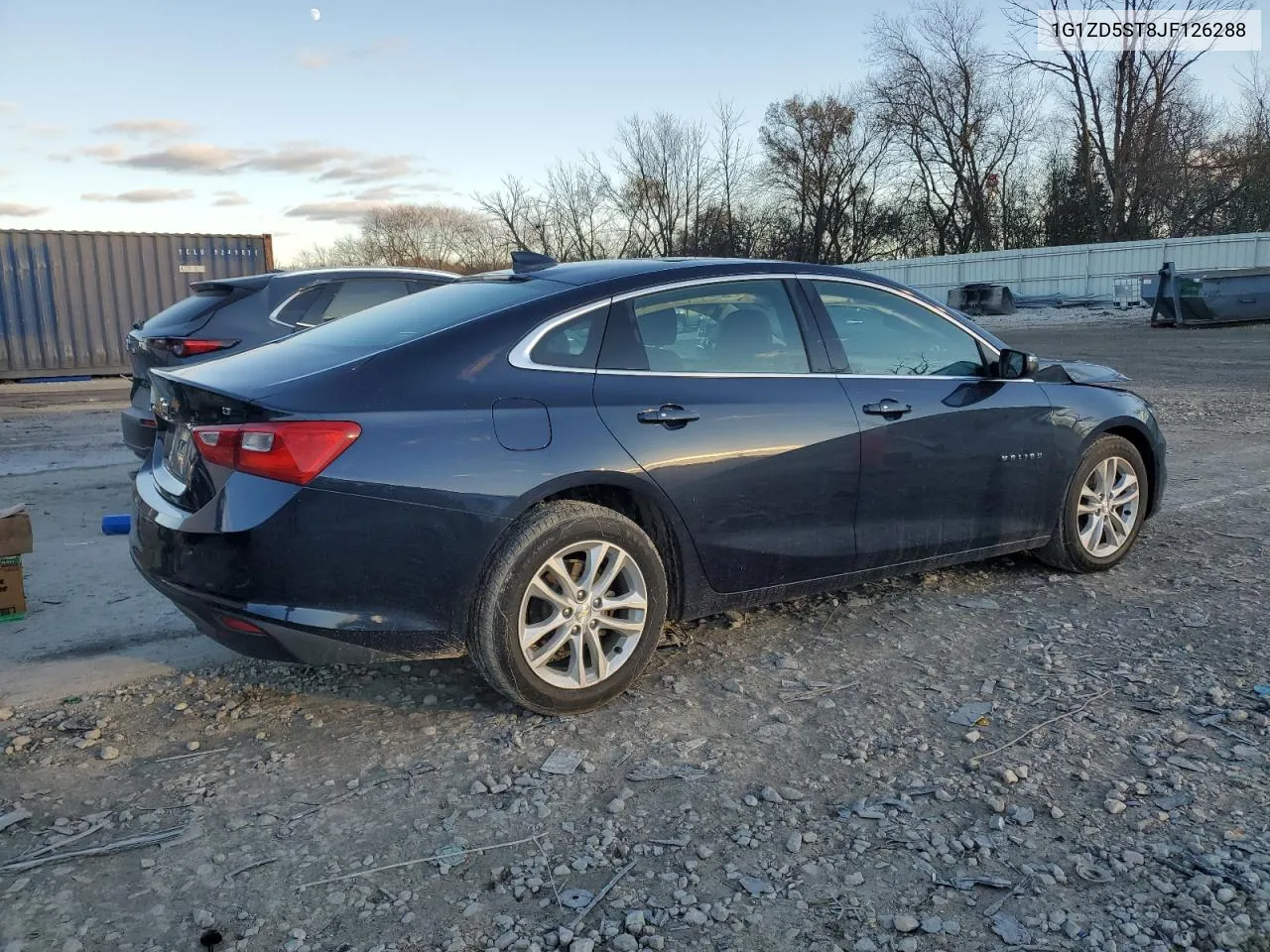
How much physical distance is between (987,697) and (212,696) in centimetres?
282

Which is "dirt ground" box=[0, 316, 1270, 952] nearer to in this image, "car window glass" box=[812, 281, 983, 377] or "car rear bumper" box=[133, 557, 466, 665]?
"car rear bumper" box=[133, 557, 466, 665]

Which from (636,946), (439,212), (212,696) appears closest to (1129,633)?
(636,946)

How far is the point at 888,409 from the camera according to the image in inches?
166

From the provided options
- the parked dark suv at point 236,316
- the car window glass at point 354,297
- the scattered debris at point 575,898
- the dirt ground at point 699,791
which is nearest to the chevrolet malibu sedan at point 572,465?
the dirt ground at point 699,791

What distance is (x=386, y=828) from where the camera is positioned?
282cm

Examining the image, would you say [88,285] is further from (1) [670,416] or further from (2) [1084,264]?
(2) [1084,264]

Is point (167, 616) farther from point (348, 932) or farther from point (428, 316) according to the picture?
point (348, 932)

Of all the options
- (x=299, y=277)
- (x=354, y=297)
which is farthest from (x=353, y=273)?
(x=299, y=277)

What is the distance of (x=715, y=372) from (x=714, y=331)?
0.20m

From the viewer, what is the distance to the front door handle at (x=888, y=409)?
13.7 feet

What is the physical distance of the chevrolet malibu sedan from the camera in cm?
316

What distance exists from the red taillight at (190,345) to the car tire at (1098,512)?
5.24 meters

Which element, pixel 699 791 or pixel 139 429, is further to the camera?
pixel 139 429

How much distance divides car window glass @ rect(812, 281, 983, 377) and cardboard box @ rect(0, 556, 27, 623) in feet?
12.3
